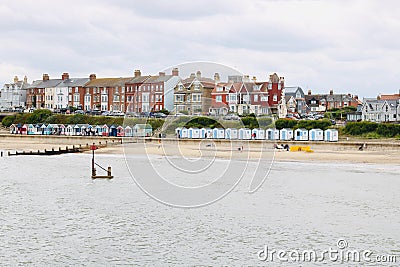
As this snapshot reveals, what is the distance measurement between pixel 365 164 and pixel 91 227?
2486 cm

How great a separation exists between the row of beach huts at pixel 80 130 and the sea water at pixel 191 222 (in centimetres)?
2972

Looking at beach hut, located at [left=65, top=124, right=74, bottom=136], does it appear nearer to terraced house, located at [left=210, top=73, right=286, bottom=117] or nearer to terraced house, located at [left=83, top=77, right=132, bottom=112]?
terraced house, located at [left=83, top=77, right=132, bottom=112]

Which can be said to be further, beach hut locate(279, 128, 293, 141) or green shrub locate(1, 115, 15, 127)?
green shrub locate(1, 115, 15, 127)

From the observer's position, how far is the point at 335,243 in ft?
55.8

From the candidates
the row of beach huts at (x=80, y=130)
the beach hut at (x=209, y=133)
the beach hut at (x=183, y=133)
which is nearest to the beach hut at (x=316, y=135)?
the beach hut at (x=209, y=133)

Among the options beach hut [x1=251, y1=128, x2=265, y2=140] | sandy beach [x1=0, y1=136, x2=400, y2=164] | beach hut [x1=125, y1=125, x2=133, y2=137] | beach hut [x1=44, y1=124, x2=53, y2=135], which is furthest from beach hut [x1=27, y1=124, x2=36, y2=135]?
beach hut [x1=251, y1=128, x2=265, y2=140]

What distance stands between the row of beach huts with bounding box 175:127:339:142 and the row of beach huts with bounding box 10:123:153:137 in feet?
15.3

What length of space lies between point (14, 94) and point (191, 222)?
103327mm

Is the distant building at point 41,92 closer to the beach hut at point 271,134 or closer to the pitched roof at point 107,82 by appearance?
the pitched roof at point 107,82

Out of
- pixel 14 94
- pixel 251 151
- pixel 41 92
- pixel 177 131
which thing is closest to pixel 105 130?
pixel 177 131

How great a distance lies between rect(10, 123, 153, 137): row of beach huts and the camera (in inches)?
2408

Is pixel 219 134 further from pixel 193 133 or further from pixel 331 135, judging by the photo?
pixel 331 135

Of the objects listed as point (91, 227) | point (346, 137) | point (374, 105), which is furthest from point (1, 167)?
point (374, 105)

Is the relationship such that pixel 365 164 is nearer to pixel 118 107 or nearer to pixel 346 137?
pixel 346 137
